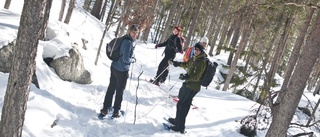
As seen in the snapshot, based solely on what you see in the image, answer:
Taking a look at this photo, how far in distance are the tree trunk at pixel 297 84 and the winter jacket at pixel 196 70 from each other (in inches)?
65.1

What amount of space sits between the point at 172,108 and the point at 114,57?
289 cm

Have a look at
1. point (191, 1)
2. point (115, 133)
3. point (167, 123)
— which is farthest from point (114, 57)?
point (191, 1)

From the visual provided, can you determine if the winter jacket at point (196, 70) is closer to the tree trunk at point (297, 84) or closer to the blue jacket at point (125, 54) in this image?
the blue jacket at point (125, 54)

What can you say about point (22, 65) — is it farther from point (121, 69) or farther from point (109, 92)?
point (109, 92)

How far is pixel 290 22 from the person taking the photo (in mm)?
16141

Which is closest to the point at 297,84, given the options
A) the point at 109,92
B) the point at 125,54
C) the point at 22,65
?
the point at 125,54

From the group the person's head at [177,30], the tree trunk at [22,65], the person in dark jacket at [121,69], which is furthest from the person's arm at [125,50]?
the person's head at [177,30]

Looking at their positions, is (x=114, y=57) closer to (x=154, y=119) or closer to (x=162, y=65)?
(x=154, y=119)

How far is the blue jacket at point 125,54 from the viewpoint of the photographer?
5.97 meters

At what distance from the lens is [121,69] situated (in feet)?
19.9

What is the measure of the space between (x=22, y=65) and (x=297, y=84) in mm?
4026

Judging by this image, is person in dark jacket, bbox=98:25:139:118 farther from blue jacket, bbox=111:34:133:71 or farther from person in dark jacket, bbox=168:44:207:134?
person in dark jacket, bbox=168:44:207:134

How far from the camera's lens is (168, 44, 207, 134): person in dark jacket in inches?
247

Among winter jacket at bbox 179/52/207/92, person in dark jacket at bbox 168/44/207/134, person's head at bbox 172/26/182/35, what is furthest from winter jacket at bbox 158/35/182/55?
winter jacket at bbox 179/52/207/92
